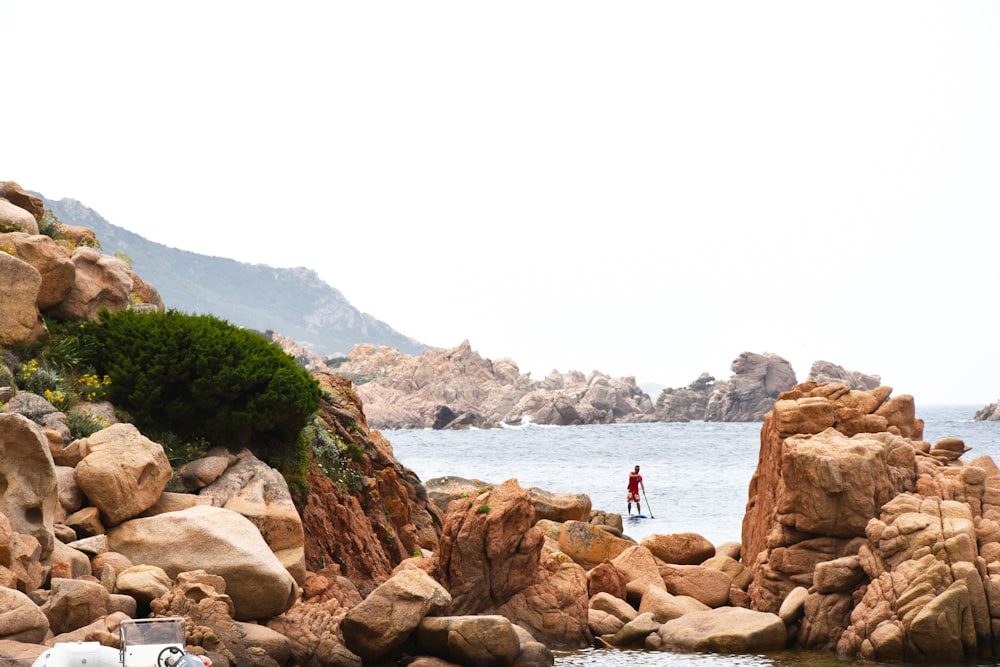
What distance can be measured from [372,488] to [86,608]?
32.4 feet

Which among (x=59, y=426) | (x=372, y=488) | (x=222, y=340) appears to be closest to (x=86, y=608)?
(x=59, y=426)

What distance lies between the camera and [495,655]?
16.8 m

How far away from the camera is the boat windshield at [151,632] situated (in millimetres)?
10414

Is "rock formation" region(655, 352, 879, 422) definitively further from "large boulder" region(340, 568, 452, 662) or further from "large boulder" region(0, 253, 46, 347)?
"large boulder" region(340, 568, 452, 662)

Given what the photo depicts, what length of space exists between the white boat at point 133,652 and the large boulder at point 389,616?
5777 mm

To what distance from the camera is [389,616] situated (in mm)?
16312

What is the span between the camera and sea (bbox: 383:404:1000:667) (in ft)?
63.9

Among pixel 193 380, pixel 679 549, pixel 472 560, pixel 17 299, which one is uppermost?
pixel 17 299

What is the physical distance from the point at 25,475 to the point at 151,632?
17.3ft

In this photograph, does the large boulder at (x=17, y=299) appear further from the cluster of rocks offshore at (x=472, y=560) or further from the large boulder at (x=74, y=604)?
the large boulder at (x=74, y=604)

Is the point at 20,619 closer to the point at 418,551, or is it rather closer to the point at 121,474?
the point at 121,474

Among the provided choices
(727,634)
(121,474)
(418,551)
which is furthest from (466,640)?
(418,551)

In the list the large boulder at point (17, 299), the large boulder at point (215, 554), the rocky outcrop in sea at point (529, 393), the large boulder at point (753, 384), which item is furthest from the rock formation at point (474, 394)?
the large boulder at point (215, 554)

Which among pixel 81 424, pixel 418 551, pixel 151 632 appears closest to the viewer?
pixel 151 632
